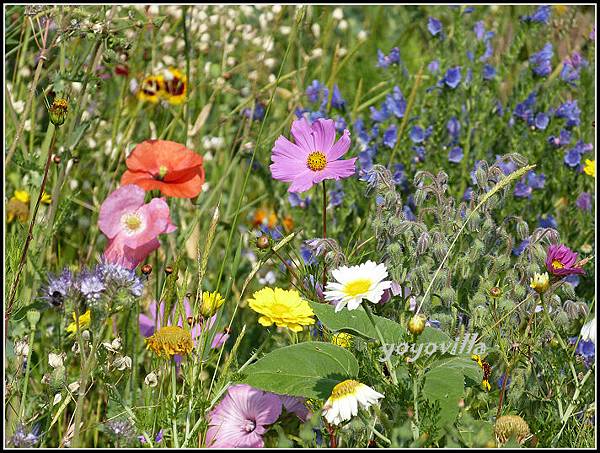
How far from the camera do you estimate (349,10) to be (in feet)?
12.6

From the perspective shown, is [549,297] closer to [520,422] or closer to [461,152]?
[520,422]

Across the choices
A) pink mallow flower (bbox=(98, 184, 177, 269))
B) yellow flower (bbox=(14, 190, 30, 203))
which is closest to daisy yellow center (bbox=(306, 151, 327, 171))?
pink mallow flower (bbox=(98, 184, 177, 269))

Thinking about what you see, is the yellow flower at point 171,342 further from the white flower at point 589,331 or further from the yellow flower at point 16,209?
the yellow flower at point 16,209

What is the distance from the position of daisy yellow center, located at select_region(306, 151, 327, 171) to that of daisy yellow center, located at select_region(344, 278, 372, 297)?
10.4 inches

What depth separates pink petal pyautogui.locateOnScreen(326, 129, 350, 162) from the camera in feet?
4.57

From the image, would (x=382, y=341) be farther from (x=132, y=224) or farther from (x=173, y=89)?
(x=173, y=89)

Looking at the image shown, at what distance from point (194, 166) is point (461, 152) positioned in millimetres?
797

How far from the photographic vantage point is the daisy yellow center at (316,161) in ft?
4.77

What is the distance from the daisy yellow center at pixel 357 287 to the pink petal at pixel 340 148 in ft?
0.80

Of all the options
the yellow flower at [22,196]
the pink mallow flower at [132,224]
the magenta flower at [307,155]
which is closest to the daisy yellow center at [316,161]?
the magenta flower at [307,155]

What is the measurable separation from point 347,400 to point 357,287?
171 millimetres

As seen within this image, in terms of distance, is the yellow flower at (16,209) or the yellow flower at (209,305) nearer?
the yellow flower at (209,305)

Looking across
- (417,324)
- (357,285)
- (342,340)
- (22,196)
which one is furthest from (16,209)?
(417,324)

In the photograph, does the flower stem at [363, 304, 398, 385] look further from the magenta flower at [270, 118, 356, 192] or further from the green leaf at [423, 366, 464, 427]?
the magenta flower at [270, 118, 356, 192]
